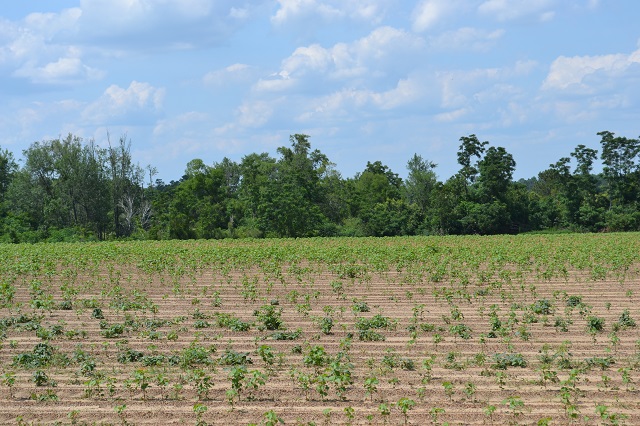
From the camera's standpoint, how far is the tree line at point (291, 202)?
6762 centimetres

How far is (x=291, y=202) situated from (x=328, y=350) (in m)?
53.5

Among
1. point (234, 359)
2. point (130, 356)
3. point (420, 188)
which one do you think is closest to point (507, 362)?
point (234, 359)

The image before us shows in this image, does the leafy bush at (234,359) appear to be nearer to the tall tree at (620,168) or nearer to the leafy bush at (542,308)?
the leafy bush at (542,308)

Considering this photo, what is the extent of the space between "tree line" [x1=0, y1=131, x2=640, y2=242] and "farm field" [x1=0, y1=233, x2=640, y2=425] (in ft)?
134

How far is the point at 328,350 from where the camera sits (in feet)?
45.4

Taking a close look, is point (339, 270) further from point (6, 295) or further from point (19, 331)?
point (19, 331)

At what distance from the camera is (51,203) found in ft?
266

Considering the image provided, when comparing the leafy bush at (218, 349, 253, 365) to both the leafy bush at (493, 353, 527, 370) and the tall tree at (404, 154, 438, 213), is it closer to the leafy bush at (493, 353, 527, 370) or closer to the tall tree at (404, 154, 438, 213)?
the leafy bush at (493, 353, 527, 370)

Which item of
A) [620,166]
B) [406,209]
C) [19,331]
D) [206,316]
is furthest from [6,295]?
[620,166]

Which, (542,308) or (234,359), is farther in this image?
(542,308)

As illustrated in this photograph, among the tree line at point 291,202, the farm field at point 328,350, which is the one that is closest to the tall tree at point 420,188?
the tree line at point 291,202

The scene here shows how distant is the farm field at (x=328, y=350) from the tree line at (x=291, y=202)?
4083cm

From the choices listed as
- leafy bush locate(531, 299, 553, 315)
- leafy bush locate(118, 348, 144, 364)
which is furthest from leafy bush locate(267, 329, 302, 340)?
leafy bush locate(531, 299, 553, 315)

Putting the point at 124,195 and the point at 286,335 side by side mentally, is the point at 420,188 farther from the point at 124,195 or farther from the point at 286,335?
the point at 286,335
